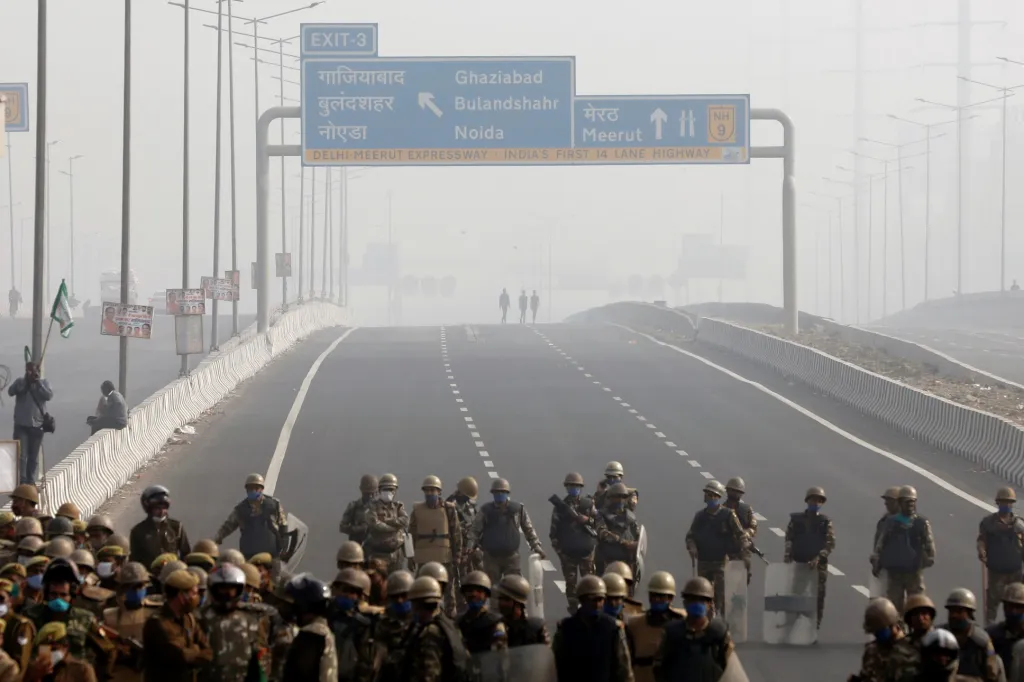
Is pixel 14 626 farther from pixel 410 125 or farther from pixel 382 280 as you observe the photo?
pixel 382 280

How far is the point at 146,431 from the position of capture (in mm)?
29734

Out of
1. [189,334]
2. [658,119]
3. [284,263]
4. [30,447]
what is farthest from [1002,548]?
[284,263]

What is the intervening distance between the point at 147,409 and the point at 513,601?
21092 millimetres

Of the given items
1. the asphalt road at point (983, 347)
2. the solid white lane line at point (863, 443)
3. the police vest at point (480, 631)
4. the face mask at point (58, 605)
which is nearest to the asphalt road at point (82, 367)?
the solid white lane line at point (863, 443)

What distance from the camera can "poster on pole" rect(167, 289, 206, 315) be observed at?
3744cm

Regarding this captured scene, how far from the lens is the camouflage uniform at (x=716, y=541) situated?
16.6 metres

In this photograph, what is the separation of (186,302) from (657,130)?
1412cm

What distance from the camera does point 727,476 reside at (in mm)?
28047

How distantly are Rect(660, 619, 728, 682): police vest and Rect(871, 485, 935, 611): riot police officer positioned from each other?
265 inches

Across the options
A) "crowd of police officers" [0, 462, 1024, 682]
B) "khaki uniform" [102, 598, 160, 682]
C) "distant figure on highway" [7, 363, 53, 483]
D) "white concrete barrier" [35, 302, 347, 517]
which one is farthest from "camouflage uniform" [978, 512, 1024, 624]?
"distant figure on highway" [7, 363, 53, 483]

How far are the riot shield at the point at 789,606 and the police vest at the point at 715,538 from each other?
1.72 ft

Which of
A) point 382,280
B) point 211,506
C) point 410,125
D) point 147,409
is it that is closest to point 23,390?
point 211,506

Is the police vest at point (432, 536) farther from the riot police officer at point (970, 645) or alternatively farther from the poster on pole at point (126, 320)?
the poster on pole at point (126, 320)

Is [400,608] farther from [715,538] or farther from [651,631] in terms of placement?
[715,538]
